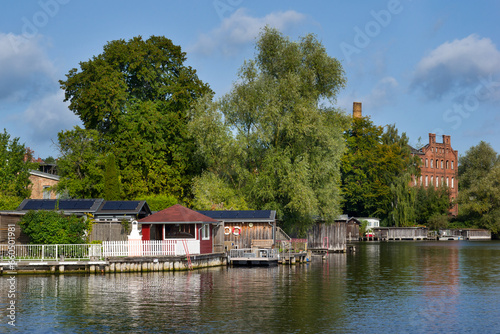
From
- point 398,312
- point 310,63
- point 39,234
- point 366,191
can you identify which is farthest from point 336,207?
point 366,191

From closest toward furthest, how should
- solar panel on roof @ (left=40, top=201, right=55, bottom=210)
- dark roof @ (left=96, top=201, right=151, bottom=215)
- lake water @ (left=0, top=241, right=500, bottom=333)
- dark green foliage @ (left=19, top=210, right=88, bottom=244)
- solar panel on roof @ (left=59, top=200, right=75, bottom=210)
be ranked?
1. lake water @ (left=0, top=241, right=500, bottom=333)
2. dark green foliage @ (left=19, top=210, right=88, bottom=244)
3. solar panel on roof @ (left=40, top=201, right=55, bottom=210)
4. solar panel on roof @ (left=59, top=200, right=75, bottom=210)
5. dark roof @ (left=96, top=201, right=151, bottom=215)

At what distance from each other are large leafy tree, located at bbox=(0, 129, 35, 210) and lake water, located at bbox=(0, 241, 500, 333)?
2701cm

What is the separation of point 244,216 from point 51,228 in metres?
16.4

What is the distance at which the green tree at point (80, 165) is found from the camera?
220 ft

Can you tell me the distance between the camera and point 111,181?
210ft

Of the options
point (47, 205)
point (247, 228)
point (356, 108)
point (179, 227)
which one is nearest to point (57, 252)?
point (47, 205)

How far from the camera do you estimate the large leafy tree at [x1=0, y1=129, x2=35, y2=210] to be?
6669cm

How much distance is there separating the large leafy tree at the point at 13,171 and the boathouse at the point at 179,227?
22492mm

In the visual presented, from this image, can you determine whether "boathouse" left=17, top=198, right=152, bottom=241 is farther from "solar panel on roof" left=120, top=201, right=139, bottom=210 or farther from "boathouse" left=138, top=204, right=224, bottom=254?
"boathouse" left=138, top=204, right=224, bottom=254

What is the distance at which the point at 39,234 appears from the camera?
149 feet

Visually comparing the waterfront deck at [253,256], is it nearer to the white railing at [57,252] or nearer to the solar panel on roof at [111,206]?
the solar panel on roof at [111,206]

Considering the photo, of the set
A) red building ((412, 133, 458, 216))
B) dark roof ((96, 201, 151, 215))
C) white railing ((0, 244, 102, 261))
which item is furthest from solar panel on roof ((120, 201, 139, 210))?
red building ((412, 133, 458, 216))

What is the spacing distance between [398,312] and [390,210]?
92.8m

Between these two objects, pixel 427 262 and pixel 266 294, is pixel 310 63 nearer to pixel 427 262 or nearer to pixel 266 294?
pixel 427 262
